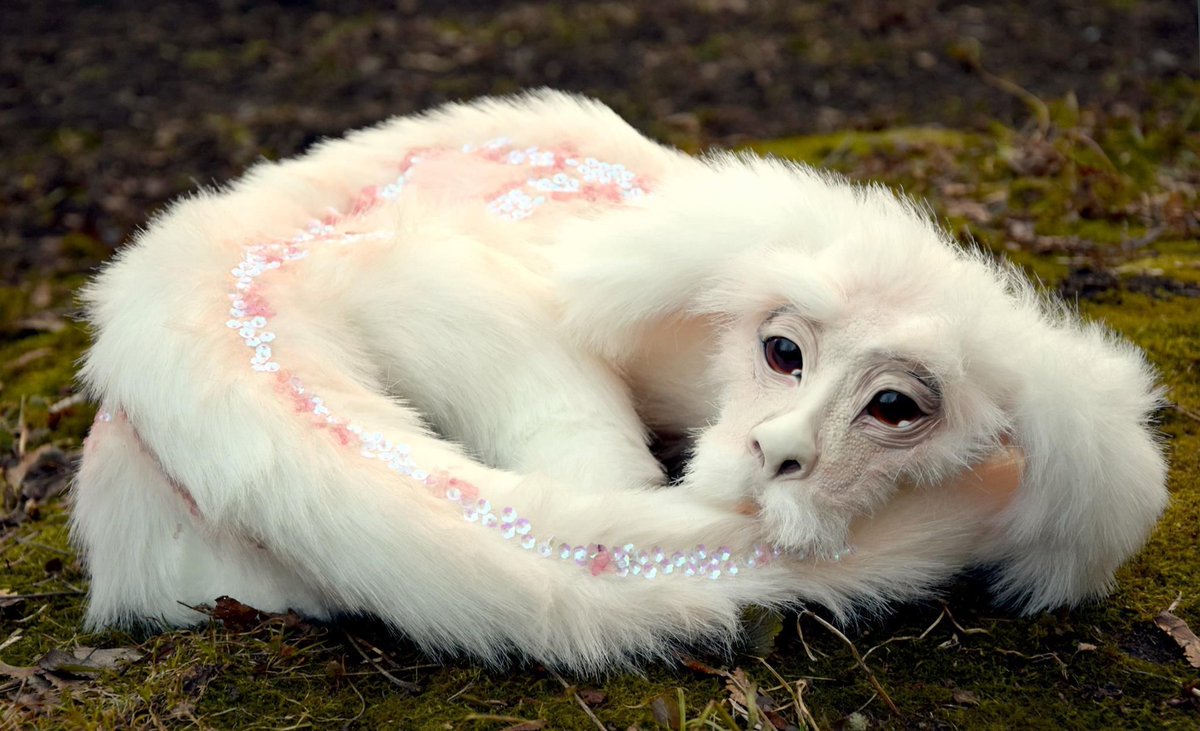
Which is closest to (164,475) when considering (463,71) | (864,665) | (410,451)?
(410,451)

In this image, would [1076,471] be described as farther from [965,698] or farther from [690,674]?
[690,674]

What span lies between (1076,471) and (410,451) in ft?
2.96

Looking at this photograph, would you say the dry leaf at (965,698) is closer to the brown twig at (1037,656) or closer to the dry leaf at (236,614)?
the brown twig at (1037,656)

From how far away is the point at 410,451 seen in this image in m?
1.72

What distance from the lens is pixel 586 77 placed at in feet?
18.6

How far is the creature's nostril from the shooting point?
5.43 ft

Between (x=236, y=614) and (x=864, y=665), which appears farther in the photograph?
(x=236, y=614)

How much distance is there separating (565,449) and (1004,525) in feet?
2.11

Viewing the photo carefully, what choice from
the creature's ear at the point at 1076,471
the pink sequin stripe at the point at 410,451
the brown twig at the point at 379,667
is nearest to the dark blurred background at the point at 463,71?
the pink sequin stripe at the point at 410,451

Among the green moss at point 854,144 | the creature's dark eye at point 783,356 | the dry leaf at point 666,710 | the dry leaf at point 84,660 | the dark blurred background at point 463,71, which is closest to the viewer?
the dry leaf at point 666,710

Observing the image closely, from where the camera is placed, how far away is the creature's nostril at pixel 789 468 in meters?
1.65

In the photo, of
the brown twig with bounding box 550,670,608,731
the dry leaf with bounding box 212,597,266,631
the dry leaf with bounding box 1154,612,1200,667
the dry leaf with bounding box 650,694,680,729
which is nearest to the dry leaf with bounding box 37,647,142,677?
the dry leaf with bounding box 212,597,266,631

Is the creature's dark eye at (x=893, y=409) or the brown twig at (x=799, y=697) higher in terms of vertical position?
the creature's dark eye at (x=893, y=409)

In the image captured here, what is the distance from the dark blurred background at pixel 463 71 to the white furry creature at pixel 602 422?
262cm
